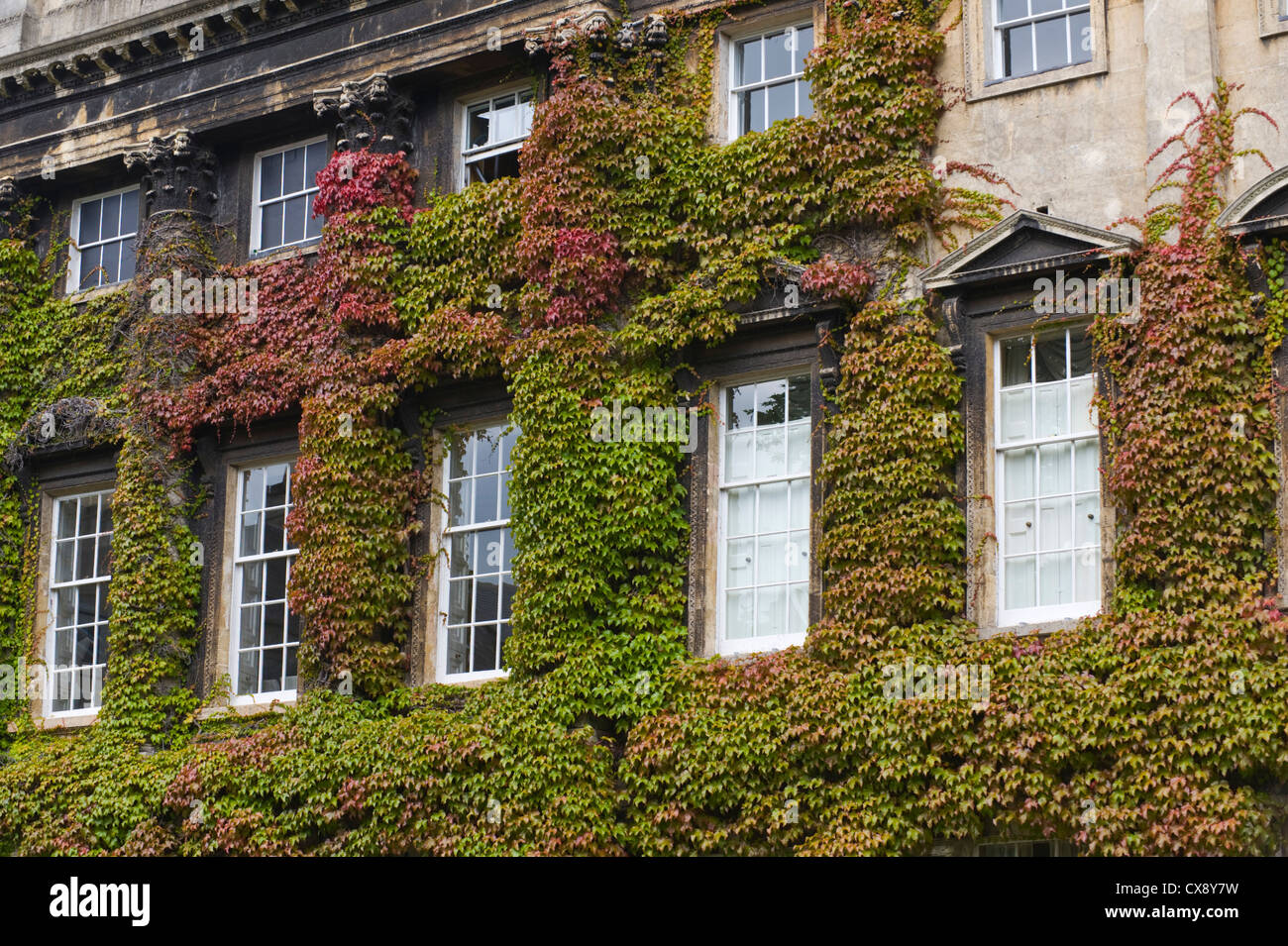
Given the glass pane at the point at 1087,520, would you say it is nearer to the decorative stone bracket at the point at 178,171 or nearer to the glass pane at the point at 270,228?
the glass pane at the point at 270,228

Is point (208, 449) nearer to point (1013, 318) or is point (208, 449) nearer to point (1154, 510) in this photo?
point (1013, 318)

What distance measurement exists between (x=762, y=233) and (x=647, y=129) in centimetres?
181

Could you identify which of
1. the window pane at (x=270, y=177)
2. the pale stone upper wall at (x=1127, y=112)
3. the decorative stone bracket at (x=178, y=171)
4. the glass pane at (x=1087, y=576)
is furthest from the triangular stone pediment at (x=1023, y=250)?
the decorative stone bracket at (x=178, y=171)

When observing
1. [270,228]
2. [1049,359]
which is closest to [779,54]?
[1049,359]

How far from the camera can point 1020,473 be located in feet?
61.1

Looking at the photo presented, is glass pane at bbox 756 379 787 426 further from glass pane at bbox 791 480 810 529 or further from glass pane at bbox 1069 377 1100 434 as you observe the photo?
glass pane at bbox 1069 377 1100 434

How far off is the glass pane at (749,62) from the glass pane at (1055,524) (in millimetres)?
5741

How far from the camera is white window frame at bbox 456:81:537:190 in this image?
73.9ft

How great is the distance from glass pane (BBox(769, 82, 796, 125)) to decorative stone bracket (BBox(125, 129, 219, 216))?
733 cm

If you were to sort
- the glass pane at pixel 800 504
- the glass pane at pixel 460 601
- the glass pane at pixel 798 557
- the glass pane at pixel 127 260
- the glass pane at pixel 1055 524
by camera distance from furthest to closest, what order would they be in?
the glass pane at pixel 127 260 → the glass pane at pixel 460 601 → the glass pane at pixel 800 504 → the glass pane at pixel 798 557 → the glass pane at pixel 1055 524

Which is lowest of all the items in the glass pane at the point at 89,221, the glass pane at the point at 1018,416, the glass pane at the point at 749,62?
the glass pane at the point at 1018,416

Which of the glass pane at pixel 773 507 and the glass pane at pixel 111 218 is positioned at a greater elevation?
the glass pane at pixel 111 218

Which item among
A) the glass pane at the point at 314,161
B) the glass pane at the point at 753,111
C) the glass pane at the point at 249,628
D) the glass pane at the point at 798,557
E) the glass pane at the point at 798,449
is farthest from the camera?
the glass pane at the point at 314,161

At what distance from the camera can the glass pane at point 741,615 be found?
19.6 meters
